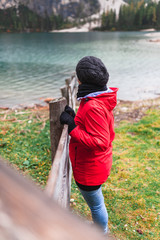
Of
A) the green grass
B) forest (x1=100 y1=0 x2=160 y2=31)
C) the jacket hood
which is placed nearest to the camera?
the jacket hood

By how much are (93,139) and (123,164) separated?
10.1 ft

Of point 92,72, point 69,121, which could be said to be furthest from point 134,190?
point 92,72

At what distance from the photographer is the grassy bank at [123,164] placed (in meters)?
3.29

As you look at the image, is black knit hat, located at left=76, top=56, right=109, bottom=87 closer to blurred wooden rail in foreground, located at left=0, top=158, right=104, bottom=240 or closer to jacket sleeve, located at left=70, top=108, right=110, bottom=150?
jacket sleeve, located at left=70, top=108, right=110, bottom=150

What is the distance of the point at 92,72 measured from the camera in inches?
80.0

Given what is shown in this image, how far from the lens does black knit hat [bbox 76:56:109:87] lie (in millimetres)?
2043

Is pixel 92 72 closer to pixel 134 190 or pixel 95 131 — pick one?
pixel 95 131

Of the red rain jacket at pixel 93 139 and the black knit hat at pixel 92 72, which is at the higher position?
the black knit hat at pixel 92 72

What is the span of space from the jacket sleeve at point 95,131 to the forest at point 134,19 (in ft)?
426

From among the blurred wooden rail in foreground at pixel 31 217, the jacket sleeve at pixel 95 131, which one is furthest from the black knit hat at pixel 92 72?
the blurred wooden rail in foreground at pixel 31 217

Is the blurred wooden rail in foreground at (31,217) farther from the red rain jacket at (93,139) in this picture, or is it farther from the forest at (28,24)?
the forest at (28,24)

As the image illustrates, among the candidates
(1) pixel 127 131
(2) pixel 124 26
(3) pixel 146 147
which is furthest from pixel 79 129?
(2) pixel 124 26

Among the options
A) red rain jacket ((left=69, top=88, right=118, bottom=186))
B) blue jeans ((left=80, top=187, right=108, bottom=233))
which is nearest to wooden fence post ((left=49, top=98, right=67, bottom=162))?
red rain jacket ((left=69, top=88, right=118, bottom=186))

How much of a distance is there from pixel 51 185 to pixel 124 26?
461ft
